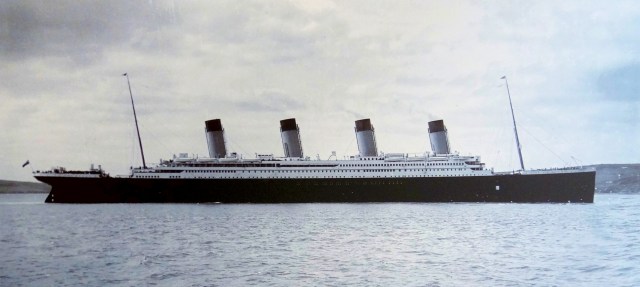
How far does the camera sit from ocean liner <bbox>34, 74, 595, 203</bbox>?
1559 inches

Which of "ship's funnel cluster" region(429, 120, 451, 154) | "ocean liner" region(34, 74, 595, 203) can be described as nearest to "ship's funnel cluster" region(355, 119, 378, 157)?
"ocean liner" region(34, 74, 595, 203)

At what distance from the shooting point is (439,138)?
132 feet

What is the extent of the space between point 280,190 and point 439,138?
399 inches

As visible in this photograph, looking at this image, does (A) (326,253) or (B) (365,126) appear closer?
(A) (326,253)

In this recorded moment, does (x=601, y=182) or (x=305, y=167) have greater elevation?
(x=305, y=167)

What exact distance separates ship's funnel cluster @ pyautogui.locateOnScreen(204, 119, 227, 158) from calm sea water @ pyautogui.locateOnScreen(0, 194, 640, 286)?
15014 mm

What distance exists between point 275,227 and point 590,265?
10.5 meters

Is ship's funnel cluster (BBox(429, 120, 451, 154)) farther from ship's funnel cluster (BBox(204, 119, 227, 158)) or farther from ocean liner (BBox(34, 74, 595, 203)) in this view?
ship's funnel cluster (BBox(204, 119, 227, 158))

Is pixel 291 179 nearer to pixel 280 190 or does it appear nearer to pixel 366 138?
pixel 280 190

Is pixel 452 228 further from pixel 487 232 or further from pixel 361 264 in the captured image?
pixel 361 264

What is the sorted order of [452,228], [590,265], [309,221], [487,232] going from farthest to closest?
[309,221] < [452,228] < [487,232] < [590,265]

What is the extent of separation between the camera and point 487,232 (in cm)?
1939

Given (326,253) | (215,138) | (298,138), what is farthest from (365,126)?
(326,253)

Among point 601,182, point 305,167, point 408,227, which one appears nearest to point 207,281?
point 408,227
